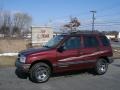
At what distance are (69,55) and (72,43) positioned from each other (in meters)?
0.59

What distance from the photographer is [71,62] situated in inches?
448

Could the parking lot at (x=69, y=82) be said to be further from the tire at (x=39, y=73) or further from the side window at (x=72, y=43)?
the side window at (x=72, y=43)

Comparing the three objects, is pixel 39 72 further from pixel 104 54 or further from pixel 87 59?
pixel 104 54

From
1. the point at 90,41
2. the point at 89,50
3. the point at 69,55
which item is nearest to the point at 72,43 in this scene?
the point at 69,55

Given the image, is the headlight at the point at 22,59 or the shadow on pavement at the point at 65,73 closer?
the headlight at the point at 22,59

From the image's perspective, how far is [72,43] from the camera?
37.9ft

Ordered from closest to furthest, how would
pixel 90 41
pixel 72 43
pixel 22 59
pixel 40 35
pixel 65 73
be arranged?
pixel 22 59, pixel 72 43, pixel 90 41, pixel 65 73, pixel 40 35

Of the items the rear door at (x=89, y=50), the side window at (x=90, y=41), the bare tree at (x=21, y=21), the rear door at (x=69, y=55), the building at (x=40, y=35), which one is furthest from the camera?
the bare tree at (x=21, y=21)

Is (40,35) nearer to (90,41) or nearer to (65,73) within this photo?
(65,73)

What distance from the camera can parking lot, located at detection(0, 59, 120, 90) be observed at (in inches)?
386

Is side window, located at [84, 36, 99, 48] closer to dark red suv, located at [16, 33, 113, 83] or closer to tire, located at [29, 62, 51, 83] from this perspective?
dark red suv, located at [16, 33, 113, 83]

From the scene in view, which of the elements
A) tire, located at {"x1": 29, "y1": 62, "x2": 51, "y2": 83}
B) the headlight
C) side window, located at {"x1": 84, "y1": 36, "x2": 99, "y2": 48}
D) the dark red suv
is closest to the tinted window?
the dark red suv

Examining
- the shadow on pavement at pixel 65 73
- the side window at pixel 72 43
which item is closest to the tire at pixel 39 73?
the shadow on pavement at pixel 65 73

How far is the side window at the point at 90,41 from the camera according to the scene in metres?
12.1
